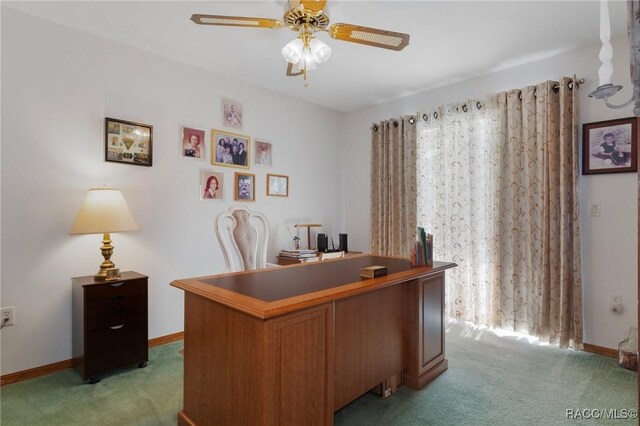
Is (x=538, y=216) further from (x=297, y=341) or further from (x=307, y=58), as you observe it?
(x=297, y=341)

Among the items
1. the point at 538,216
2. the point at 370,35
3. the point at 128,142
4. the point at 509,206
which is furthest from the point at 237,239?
the point at 538,216

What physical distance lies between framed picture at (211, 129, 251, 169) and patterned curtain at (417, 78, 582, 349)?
6.60 ft

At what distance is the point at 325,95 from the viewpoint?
4.18 meters

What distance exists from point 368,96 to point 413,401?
11.0ft

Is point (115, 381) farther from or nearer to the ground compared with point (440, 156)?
nearer to the ground

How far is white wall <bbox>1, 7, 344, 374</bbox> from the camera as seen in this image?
240 centimetres

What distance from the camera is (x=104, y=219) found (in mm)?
2424

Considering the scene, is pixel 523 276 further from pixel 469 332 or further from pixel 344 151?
pixel 344 151

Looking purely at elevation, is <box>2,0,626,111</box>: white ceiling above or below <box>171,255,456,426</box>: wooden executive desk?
above

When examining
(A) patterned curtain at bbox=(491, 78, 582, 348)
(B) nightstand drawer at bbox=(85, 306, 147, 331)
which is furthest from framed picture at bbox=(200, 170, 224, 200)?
(A) patterned curtain at bbox=(491, 78, 582, 348)

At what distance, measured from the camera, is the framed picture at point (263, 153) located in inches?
152

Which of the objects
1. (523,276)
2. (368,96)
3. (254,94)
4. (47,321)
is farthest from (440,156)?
(47,321)

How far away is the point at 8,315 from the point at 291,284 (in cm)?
213

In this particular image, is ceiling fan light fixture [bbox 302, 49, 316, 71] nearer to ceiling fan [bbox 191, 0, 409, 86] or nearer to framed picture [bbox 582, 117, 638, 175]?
ceiling fan [bbox 191, 0, 409, 86]
